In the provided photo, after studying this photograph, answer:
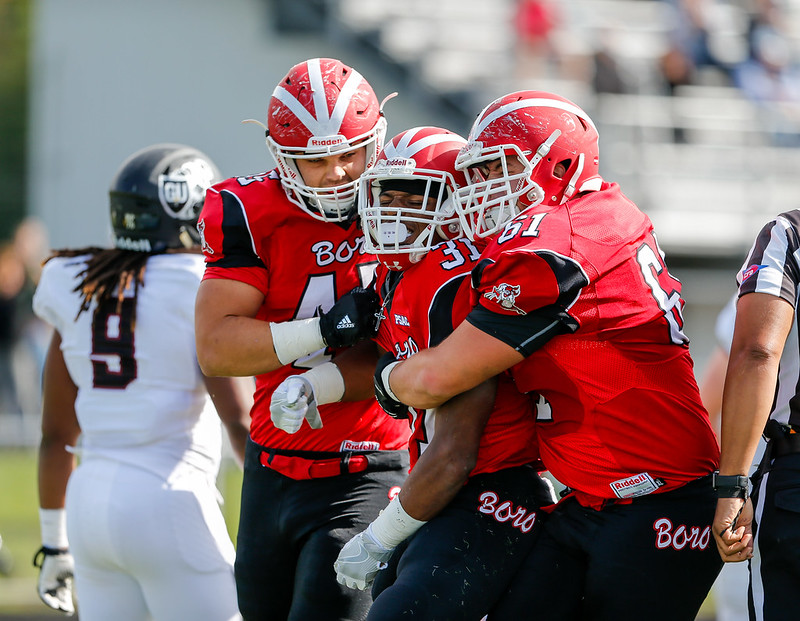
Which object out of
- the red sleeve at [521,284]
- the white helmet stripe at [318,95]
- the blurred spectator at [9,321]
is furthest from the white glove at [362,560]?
the blurred spectator at [9,321]

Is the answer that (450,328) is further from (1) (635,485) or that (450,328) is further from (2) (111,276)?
(2) (111,276)

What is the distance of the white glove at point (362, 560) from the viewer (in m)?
3.02

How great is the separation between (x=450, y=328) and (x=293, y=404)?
21.1 inches

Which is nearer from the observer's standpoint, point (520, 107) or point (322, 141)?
point (520, 107)

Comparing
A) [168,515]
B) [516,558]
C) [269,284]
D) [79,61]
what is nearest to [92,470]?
[168,515]

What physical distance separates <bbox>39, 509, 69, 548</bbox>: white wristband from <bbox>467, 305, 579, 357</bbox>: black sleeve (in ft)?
6.73

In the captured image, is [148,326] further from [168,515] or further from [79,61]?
[79,61]

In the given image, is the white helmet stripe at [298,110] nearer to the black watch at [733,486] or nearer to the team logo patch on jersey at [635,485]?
the team logo patch on jersey at [635,485]

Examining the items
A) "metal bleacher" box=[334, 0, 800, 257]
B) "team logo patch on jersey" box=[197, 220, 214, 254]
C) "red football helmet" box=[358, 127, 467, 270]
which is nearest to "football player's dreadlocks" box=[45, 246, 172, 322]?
"team logo patch on jersey" box=[197, 220, 214, 254]

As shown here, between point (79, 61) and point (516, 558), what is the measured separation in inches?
493

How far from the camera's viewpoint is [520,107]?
308 centimetres

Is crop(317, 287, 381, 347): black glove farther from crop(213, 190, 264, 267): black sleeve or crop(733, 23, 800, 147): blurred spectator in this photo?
crop(733, 23, 800, 147): blurred spectator

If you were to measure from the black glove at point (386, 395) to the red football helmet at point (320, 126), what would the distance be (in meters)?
0.54

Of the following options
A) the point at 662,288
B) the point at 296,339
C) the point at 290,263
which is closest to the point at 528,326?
the point at 662,288
